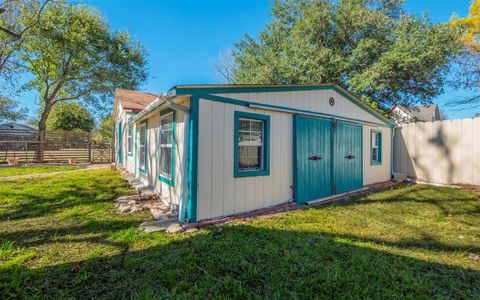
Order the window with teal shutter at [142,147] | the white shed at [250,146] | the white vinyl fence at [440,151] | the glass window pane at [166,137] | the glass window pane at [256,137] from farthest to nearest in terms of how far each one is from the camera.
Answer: the window with teal shutter at [142,147], the white vinyl fence at [440,151], the glass window pane at [166,137], the glass window pane at [256,137], the white shed at [250,146]

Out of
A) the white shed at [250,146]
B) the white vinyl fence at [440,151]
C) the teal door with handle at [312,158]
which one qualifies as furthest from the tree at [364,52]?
the teal door with handle at [312,158]

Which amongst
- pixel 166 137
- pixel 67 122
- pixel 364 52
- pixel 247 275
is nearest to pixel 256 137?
pixel 166 137

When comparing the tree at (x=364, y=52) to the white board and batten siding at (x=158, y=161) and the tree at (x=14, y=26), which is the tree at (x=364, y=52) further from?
the tree at (x=14, y=26)

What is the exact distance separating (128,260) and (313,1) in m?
16.1

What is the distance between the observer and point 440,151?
7.90 m

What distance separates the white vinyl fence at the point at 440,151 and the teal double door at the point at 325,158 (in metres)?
2.92

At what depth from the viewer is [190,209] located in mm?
3865

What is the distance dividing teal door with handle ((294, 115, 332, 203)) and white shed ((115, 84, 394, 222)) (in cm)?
2

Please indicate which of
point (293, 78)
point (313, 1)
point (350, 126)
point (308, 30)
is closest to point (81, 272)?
point (350, 126)

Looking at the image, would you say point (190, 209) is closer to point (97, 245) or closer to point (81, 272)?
point (97, 245)

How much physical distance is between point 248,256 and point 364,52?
42.1 feet

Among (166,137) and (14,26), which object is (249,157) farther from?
(14,26)

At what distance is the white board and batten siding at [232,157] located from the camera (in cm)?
401

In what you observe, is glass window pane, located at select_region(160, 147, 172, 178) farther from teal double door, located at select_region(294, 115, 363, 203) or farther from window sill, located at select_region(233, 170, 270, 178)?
teal double door, located at select_region(294, 115, 363, 203)
